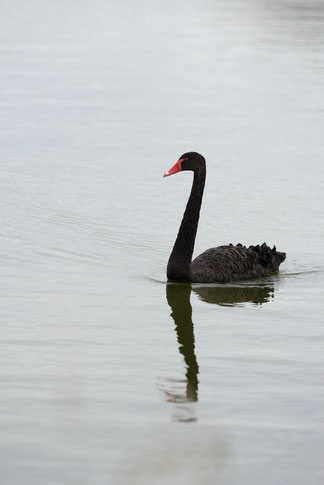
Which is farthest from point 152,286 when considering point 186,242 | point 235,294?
point 235,294

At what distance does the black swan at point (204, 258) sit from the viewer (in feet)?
24.1

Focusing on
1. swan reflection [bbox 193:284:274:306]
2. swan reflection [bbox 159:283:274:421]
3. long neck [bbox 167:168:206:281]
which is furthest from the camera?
long neck [bbox 167:168:206:281]

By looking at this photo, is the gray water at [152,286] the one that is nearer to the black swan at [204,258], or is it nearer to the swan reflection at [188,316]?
the swan reflection at [188,316]

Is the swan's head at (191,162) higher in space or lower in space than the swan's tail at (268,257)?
higher

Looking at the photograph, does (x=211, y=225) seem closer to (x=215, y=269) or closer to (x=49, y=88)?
(x=215, y=269)

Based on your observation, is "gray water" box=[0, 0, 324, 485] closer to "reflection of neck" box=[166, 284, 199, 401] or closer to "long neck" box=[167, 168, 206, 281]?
"reflection of neck" box=[166, 284, 199, 401]

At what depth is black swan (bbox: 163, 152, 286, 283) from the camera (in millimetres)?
7352

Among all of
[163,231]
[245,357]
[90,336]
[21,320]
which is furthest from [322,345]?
[163,231]

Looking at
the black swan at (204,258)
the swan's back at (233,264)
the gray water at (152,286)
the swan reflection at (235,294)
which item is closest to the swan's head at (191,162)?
the black swan at (204,258)

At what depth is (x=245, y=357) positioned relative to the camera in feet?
18.1

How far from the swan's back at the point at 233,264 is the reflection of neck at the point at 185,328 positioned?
0.62ft

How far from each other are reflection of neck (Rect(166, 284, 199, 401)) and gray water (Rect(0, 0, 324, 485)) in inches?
0.6

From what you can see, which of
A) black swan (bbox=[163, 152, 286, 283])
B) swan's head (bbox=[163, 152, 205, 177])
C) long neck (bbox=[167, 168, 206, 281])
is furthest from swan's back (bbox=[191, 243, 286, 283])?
swan's head (bbox=[163, 152, 205, 177])

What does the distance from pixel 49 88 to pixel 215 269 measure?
10.2 m
